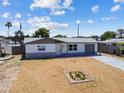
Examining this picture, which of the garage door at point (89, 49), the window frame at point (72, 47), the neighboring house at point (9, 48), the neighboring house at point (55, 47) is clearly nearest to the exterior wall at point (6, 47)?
the neighboring house at point (9, 48)

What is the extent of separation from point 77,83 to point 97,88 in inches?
59.6

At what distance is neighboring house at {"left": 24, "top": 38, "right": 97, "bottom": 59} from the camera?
2241 cm

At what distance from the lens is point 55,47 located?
23.6 meters

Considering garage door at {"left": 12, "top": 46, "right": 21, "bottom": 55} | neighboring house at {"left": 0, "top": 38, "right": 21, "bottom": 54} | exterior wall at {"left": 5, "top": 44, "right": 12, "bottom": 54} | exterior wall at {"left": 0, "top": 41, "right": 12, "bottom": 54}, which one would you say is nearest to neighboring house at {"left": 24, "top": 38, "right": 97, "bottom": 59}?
garage door at {"left": 12, "top": 46, "right": 21, "bottom": 55}

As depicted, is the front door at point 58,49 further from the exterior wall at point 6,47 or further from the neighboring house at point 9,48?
the exterior wall at point 6,47

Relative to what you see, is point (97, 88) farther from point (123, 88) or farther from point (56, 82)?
point (56, 82)

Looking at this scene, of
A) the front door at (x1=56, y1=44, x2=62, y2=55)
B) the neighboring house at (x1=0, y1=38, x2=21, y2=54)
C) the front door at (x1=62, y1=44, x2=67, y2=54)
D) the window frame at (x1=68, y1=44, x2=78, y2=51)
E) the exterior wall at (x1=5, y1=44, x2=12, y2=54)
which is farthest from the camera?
the exterior wall at (x1=5, y1=44, x2=12, y2=54)

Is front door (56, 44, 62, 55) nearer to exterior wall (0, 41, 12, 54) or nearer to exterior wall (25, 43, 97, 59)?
exterior wall (25, 43, 97, 59)

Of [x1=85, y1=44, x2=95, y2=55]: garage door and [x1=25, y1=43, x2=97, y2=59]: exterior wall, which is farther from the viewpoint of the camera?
[x1=85, y1=44, x2=95, y2=55]: garage door

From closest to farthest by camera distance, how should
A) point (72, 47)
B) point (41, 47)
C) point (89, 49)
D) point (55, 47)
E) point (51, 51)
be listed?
point (41, 47), point (51, 51), point (55, 47), point (72, 47), point (89, 49)

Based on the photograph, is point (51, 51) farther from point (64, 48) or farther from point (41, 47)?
point (64, 48)

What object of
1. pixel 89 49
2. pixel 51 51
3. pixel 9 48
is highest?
pixel 9 48

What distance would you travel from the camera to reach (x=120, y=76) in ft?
37.8

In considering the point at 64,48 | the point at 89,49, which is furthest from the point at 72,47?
the point at 89,49
